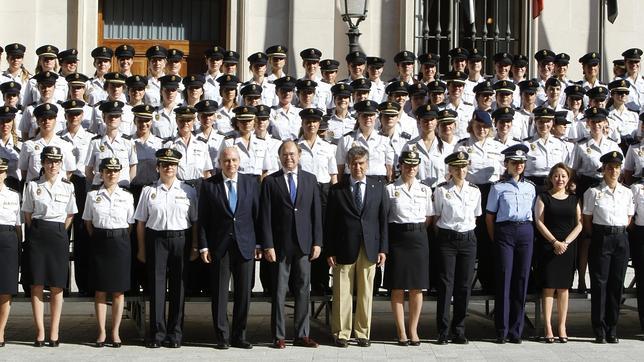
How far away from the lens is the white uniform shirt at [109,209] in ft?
41.0

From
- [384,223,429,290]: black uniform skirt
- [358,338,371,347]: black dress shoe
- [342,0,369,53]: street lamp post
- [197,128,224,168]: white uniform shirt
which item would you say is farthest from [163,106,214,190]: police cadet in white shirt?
[342,0,369,53]: street lamp post

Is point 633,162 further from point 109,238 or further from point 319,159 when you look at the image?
point 109,238

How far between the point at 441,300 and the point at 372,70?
3628 millimetres

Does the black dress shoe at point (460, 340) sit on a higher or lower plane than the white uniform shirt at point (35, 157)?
lower

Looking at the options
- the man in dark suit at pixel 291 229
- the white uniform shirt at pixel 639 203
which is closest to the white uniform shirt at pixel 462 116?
the white uniform shirt at pixel 639 203

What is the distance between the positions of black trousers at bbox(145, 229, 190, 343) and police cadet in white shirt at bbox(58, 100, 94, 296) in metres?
0.71

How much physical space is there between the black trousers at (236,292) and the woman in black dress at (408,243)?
1.39 meters

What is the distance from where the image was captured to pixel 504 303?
1295cm

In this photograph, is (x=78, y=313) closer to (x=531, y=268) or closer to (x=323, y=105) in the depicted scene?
(x=323, y=105)

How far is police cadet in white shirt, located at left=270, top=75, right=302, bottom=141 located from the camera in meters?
14.3

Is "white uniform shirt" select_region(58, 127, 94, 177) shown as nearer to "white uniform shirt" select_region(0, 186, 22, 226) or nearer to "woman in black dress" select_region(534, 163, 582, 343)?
"white uniform shirt" select_region(0, 186, 22, 226)

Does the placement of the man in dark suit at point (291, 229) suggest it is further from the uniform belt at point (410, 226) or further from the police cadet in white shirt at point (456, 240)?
the police cadet in white shirt at point (456, 240)

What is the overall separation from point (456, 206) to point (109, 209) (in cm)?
332

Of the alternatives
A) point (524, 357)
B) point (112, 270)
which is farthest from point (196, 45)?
point (524, 357)
